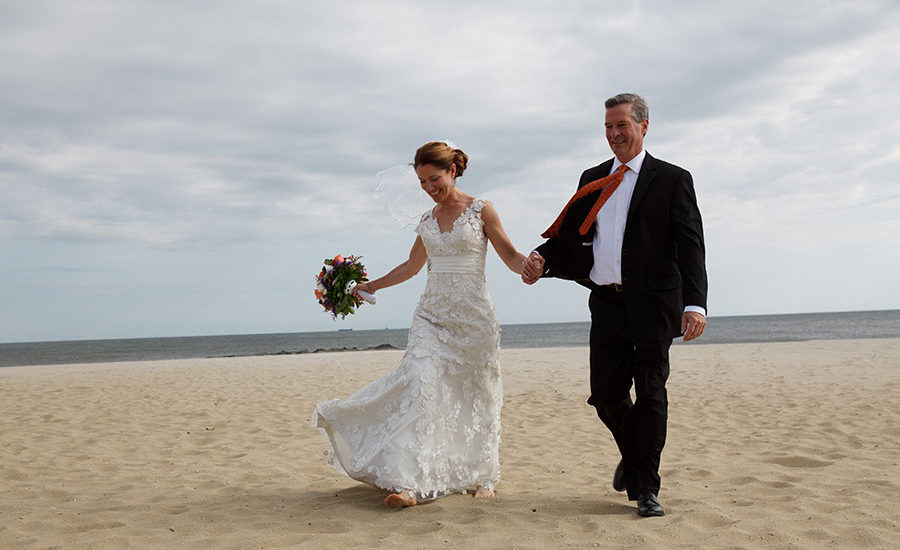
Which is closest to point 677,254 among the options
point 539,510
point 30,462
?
point 539,510

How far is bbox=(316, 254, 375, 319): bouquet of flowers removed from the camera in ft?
17.9

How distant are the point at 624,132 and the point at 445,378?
1819 mm

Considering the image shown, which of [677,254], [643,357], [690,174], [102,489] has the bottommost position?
[102,489]

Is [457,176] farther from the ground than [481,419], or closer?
farther from the ground

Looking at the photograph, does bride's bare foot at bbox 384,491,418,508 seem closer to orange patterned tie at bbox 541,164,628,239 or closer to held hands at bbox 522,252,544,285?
held hands at bbox 522,252,544,285

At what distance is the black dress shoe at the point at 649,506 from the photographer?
3.80 metres

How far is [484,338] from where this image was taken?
14.9 ft

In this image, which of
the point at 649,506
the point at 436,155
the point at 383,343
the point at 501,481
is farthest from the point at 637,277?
the point at 383,343

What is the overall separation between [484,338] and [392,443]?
87 centimetres

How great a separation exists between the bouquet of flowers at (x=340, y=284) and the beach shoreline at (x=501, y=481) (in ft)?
4.24

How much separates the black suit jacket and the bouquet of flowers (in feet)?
7.66

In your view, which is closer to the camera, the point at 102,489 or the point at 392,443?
the point at 392,443

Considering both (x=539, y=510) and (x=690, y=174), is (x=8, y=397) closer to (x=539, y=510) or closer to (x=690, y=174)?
(x=539, y=510)

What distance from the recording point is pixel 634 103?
3.89 metres
